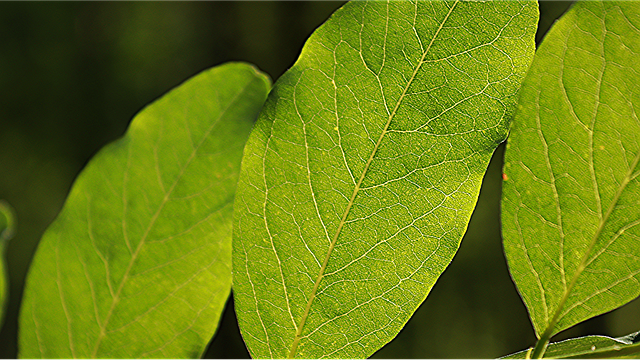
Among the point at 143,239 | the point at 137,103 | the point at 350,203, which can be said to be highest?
the point at 350,203

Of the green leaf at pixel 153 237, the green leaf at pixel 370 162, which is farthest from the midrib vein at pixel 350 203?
the green leaf at pixel 153 237

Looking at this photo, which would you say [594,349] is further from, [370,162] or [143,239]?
[143,239]

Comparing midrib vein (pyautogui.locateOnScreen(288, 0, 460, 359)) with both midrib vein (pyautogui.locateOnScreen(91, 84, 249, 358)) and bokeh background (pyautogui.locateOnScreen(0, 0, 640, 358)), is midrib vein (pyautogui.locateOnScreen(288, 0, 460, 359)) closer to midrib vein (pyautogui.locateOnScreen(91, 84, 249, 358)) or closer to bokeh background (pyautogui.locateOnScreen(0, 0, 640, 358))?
midrib vein (pyautogui.locateOnScreen(91, 84, 249, 358))

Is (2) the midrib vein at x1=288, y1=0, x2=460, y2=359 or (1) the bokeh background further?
(1) the bokeh background

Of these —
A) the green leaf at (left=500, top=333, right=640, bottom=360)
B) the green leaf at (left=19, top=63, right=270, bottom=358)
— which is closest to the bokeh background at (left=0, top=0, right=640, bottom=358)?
the green leaf at (left=19, top=63, right=270, bottom=358)

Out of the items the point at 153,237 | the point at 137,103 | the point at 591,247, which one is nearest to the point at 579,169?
the point at 591,247

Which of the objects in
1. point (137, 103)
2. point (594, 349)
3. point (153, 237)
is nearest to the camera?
point (594, 349)
